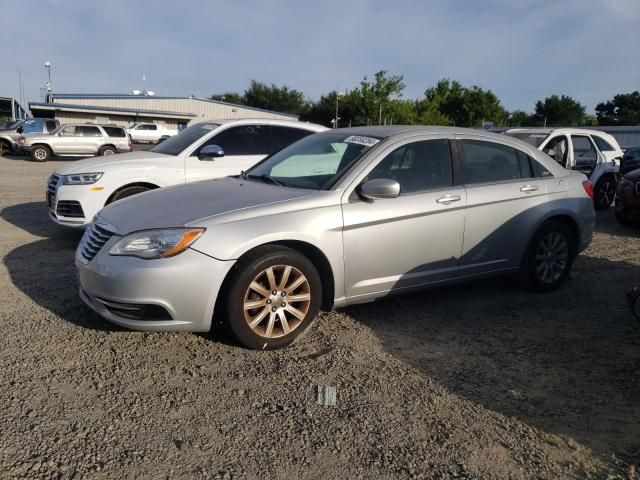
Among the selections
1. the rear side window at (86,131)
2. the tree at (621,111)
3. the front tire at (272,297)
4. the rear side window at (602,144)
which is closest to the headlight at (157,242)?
the front tire at (272,297)

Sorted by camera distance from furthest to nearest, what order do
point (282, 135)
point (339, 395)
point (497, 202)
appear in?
point (282, 135), point (497, 202), point (339, 395)

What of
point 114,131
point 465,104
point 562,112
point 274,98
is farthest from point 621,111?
point 114,131

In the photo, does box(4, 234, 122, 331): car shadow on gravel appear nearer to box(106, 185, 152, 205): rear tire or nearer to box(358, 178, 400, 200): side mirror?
box(106, 185, 152, 205): rear tire

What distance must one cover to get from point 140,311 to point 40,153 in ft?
71.3

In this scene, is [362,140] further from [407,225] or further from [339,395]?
[339,395]

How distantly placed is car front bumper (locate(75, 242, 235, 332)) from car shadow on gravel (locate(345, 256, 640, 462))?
1409 mm

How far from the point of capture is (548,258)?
520 centimetres

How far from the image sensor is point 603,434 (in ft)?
9.39

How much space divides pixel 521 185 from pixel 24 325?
433 cm

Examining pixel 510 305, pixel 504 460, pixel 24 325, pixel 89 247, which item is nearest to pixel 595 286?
pixel 510 305

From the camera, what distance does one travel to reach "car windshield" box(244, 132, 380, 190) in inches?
168

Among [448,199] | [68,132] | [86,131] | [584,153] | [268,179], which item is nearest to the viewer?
[448,199]

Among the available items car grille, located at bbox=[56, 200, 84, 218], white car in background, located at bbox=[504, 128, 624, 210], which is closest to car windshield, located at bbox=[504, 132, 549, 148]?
white car in background, located at bbox=[504, 128, 624, 210]

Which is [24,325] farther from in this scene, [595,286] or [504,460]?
[595,286]
